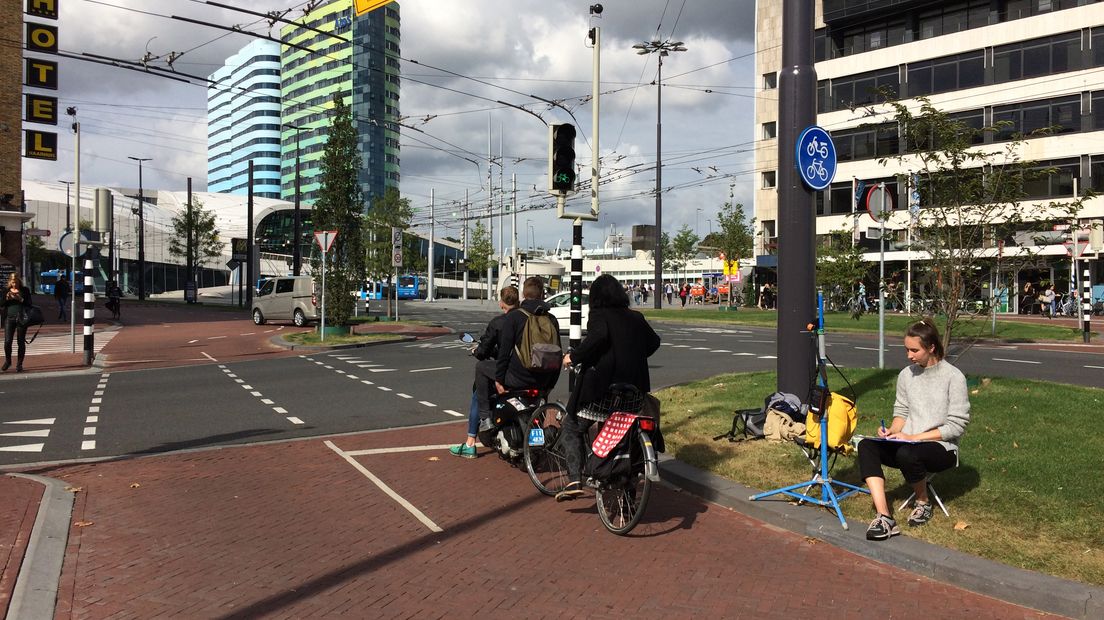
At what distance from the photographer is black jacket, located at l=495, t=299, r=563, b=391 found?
23.5 feet

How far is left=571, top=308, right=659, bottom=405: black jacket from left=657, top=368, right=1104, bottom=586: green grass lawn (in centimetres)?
157

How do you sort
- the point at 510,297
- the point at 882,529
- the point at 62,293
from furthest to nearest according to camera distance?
the point at 62,293, the point at 510,297, the point at 882,529

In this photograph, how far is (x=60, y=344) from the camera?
23391 millimetres

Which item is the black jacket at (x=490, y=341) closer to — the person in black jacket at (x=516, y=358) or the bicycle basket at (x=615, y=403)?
the person in black jacket at (x=516, y=358)

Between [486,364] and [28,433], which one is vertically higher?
[486,364]

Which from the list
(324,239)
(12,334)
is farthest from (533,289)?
(324,239)

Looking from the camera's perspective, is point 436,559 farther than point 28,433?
No

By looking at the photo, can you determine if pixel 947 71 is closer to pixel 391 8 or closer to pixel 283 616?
pixel 283 616

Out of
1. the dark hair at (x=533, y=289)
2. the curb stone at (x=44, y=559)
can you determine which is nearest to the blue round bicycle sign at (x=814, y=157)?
the dark hair at (x=533, y=289)

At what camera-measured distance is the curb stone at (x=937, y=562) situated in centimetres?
414

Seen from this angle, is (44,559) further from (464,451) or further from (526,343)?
(464,451)

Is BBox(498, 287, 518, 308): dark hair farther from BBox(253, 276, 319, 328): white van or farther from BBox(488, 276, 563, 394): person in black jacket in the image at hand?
BBox(253, 276, 319, 328): white van

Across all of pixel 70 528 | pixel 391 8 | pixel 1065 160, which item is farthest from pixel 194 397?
pixel 391 8

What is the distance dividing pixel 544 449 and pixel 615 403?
125 cm
